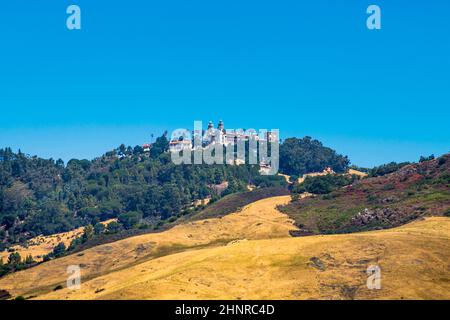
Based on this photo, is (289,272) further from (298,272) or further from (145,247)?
(145,247)

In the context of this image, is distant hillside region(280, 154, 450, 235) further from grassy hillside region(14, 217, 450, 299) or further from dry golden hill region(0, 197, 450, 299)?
grassy hillside region(14, 217, 450, 299)

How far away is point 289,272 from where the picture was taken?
76625 mm

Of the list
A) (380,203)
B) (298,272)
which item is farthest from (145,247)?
(380,203)

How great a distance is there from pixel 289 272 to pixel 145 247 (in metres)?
47.0

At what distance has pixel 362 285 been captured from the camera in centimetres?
6994

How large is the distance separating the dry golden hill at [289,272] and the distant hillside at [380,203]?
Answer: 15.5 meters

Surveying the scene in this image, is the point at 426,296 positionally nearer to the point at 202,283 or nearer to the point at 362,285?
the point at 362,285

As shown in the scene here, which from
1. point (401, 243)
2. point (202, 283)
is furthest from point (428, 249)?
point (202, 283)

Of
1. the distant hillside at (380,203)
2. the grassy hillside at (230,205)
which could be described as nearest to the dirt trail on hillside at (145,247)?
the distant hillside at (380,203)

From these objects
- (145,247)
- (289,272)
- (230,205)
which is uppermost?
(289,272)

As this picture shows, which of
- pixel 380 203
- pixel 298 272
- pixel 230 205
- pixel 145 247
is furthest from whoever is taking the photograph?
pixel 230 205

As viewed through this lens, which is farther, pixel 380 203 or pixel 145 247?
pixel 380 203

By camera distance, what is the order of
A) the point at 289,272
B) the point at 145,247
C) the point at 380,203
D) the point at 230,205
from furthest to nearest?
the point at 230,205 → the point at 380,203 → the point at 145,247 → the point at 289,272
